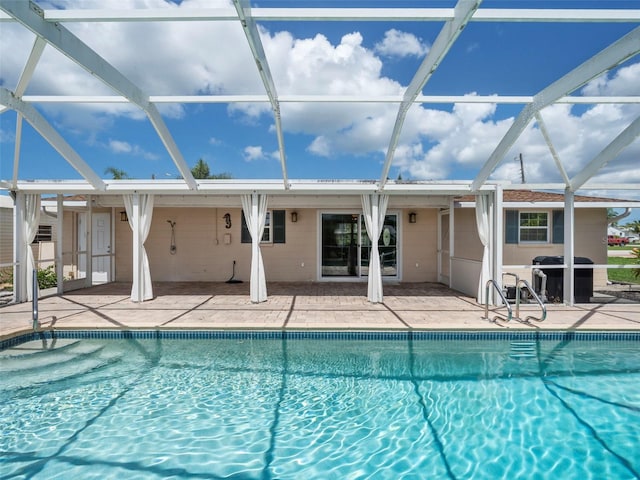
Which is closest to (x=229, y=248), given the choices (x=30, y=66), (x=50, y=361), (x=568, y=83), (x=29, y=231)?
(x=29, y=231)

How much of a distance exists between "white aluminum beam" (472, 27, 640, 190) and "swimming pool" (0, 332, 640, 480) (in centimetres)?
350

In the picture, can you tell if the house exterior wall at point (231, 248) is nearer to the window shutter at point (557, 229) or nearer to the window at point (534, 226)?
the window at point (534, 226)

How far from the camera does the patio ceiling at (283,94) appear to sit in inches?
150

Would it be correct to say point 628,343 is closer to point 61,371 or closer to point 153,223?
point 61,371

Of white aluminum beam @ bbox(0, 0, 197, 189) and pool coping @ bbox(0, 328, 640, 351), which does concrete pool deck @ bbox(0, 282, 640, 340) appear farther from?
white aluminum beam @ bbox(0, 0, 197, 189)

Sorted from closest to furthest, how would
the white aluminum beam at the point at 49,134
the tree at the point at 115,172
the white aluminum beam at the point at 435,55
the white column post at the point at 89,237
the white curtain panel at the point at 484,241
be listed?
1. the white aluminum beam at the point at 435,55
2. the white aluminum beam at the point at 49,134
3. the white curtain panel at the point at 484,241
4. the white column post at the point at 89,237
5. the tree at the point at 115,172

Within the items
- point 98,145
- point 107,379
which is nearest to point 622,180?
point 107,379

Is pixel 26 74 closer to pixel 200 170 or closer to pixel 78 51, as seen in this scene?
pixel 78 51

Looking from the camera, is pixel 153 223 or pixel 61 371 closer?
pixel 61 371

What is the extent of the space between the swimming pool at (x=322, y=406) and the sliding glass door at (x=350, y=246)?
5501 mm

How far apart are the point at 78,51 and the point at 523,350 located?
7672mm

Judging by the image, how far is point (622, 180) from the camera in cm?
784

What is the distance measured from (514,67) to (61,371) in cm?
854

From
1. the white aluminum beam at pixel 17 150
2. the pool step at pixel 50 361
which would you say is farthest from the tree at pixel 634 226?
the white aluminum beam at pixel 17 150
